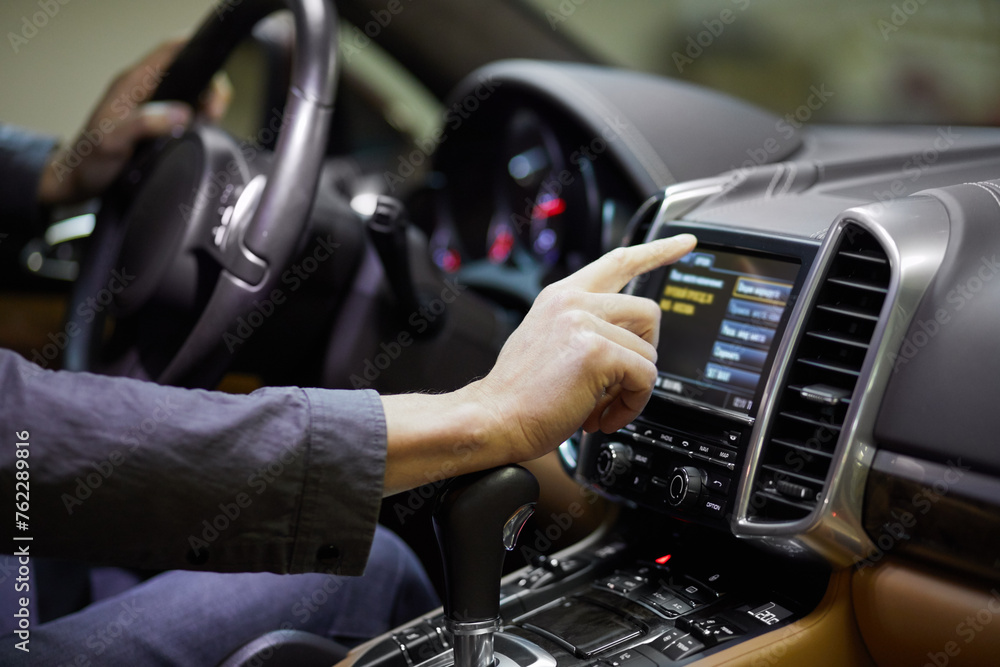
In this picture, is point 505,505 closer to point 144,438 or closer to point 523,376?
point 523,376

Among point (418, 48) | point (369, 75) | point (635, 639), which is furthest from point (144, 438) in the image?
point (369, 75)

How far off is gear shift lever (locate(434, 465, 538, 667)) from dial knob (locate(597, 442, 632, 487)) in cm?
22

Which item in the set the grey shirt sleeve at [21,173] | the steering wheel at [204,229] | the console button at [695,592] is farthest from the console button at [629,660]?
the grey shirt sleeve at [21,173]

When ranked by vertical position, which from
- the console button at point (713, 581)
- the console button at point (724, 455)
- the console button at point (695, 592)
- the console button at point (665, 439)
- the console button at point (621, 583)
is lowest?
the console button at point (621, 583)

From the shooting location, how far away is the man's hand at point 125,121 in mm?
1298

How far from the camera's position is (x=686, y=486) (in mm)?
819

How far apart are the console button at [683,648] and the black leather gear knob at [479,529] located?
0.57ft

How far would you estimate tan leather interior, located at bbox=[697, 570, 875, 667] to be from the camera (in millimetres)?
767

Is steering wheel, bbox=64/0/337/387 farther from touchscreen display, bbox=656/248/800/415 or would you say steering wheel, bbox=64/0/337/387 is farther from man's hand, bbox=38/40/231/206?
touchscreen display, bbox=656/248/800/415

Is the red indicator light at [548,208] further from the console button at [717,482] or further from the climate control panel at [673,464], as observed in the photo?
the console button at [717,482]

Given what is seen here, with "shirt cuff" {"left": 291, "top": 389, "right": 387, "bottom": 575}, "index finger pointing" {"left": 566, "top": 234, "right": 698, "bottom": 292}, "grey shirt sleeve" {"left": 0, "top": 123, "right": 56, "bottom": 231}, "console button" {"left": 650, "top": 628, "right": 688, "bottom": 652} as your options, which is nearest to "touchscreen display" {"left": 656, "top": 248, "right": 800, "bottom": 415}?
"index finger pointing" {"left": 566, "top": 234, "right": 698, "bottom": 292}

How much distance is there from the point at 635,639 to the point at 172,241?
0.74 m

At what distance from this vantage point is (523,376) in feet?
2.30

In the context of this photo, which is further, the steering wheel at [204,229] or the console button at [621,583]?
the steering wheel at [204,229]
